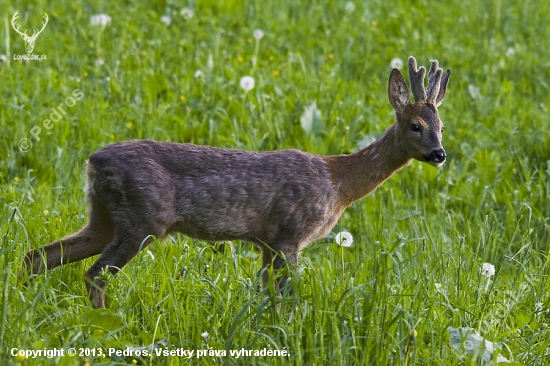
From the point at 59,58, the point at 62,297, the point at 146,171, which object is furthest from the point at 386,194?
the point at 59,58

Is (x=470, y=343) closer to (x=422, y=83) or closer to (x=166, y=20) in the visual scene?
(x=422, y=83)

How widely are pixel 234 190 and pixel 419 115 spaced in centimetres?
118

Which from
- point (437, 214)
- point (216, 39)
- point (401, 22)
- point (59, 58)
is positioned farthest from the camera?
point (401, 22)

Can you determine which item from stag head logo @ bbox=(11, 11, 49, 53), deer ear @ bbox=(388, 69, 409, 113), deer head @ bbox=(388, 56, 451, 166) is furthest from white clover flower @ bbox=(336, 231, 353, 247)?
stag head logo @ bbox=(11, 11, 49, 53)

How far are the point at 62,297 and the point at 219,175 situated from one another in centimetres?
113

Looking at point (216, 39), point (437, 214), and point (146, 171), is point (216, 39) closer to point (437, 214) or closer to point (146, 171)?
point (437, 214)

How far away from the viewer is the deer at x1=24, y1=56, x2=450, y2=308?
5.06 meters

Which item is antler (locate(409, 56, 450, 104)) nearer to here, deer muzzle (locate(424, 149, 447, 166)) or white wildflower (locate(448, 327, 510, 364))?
deer muzzle (locate(424, 149, 447, 166))

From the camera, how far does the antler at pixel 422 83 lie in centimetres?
549

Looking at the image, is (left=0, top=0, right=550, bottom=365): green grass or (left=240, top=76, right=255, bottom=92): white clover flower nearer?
(left=0, top=0, right=550, bottom=365): green grass

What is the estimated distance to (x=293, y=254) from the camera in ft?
17.6

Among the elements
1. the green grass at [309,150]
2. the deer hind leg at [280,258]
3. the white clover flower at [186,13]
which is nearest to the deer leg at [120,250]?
the green grass at [309,150]

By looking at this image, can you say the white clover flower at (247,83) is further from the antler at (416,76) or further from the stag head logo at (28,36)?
the antler at (416,76)

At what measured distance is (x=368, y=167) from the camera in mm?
5711
